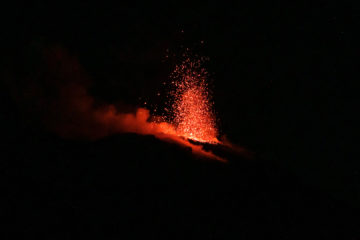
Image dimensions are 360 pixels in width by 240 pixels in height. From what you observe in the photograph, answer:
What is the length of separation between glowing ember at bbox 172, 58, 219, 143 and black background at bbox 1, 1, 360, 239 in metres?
0.33

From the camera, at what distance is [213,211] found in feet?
13.5

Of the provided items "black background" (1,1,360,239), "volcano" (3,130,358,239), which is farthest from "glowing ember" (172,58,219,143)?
"volcano" (3,130,358,239)

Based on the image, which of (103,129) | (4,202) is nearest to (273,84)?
(103,129)

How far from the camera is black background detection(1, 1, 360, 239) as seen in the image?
399cm

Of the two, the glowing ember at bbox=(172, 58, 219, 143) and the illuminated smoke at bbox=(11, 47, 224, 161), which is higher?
the glowing ember at bbox=(172, 58, 219, 143)

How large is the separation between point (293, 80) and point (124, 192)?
6.08 m

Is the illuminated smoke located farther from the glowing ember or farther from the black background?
the black background

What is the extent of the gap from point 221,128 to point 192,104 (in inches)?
44.5

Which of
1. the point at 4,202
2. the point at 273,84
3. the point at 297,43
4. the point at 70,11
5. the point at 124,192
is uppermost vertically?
the point at 297,43

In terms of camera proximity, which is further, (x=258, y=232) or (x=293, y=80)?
(x=293, y=80)

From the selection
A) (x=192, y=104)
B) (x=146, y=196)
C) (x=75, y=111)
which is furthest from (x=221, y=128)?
(x=146, y=196)

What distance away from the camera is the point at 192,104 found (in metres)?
7.29

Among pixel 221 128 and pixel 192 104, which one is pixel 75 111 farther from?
pixel 221 128

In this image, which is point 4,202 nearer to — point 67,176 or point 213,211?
point 67,176
